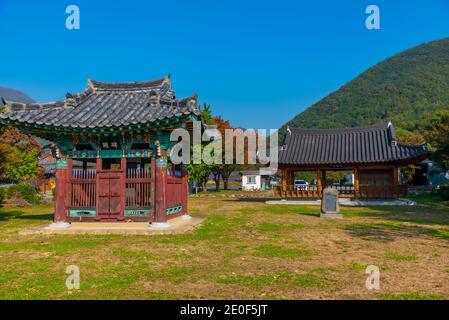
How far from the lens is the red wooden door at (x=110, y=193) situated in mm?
13055

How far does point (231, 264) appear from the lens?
25.6 feet

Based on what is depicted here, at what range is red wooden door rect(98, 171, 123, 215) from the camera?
1305cm

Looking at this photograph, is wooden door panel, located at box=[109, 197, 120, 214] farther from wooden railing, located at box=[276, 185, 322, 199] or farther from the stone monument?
wooden railing, located at box=[276, 185, 322, 199]

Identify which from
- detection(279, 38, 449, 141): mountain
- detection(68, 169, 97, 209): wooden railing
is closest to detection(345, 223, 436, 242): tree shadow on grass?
detection(68, 169, 97, 209): wooden railing

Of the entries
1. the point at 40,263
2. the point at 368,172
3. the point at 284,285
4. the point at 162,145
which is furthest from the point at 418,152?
the point at 40,263

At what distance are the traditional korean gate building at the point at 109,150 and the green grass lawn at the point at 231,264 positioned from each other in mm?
1799

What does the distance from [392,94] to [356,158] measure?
113598 millimetres

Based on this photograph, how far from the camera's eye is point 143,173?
43.1ft

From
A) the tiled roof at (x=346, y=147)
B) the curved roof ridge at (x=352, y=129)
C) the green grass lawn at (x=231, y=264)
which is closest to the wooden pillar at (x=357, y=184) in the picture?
the tiled roof at (x=346, y=147)

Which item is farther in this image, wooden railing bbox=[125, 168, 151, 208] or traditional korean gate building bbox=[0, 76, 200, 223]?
wooden railing bbox=[125, 168, 151, 208]

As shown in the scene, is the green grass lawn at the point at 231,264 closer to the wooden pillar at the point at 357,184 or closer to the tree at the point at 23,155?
the wooden pillar at the point at 357,184

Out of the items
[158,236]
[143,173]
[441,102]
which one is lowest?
[158,236]
